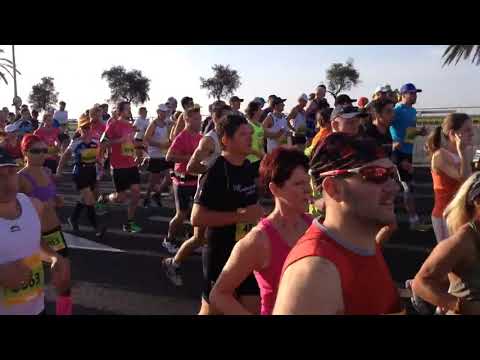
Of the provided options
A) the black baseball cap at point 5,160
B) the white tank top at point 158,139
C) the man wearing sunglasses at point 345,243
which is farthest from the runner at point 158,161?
the man wearing sunglasses at point 345,243

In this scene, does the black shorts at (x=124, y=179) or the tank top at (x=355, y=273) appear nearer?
the tank top at (x=355, y=273)

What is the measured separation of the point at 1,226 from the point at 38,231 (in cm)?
26

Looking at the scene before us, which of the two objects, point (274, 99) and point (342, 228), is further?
point (274, 99)

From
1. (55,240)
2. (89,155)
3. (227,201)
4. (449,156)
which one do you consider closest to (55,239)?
(55,240)

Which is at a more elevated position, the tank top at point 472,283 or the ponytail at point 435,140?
the ponytail at point 435,140

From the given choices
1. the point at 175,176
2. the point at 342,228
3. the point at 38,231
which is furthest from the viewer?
the point at 175,176

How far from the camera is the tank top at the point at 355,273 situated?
1.74 meters

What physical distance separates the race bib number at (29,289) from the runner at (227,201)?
1093mm

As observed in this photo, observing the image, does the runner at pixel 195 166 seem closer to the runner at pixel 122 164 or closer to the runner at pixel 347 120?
the runner at pixel 347 120

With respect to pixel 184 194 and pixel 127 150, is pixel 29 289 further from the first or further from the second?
pixel 127 150

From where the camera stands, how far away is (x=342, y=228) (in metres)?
1.90

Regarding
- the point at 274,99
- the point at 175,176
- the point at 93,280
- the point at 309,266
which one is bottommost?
the point at 93,280
